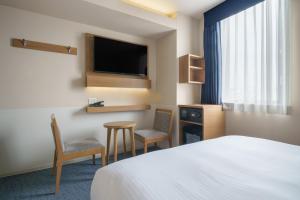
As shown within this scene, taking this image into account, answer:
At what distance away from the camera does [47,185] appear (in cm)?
210

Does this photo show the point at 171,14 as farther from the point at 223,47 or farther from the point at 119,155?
the point at 119,155

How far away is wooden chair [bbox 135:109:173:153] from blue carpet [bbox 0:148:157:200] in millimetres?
849

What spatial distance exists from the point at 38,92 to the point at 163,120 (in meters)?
2.04

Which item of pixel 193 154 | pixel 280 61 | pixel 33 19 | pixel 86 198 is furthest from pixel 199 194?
pixel 33 19

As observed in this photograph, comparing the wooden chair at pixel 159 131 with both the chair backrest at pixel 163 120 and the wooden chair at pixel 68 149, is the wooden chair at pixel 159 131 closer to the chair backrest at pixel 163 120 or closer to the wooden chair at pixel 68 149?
the chair backrest at pixel 163 120

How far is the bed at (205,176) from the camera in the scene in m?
0.81

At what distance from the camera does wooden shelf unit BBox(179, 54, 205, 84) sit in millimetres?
2961

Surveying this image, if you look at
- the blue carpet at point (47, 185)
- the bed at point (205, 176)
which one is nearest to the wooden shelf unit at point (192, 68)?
the bed at point (205, 176)

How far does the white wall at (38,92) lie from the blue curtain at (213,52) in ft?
5.84

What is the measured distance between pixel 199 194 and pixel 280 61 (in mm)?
2119

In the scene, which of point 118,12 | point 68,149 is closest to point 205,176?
point 68,149

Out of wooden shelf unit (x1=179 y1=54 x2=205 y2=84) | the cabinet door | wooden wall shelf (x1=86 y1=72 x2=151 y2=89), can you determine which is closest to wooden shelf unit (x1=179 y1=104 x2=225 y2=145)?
the cabinet door

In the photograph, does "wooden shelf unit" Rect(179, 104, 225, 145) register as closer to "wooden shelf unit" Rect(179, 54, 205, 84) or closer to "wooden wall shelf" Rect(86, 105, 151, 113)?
"wooden shelf unit" Rect(179, 54, 205, 84)

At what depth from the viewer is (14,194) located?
1.91 meters
